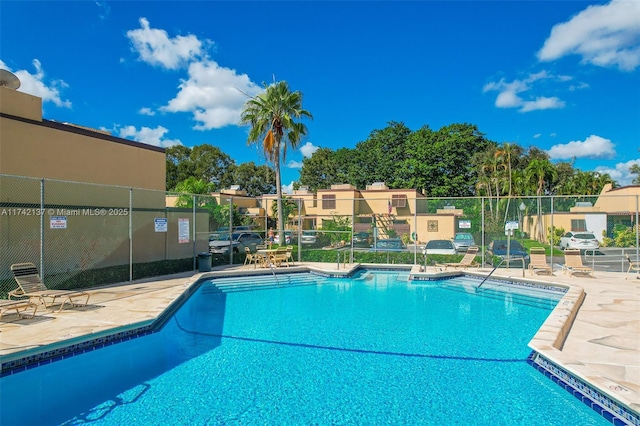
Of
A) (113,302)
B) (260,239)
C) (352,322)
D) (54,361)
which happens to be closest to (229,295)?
(113,302)

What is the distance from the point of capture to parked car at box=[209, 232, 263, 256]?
661 inches

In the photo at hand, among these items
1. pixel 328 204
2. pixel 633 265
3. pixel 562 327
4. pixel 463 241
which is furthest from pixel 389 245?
pixel 328 204

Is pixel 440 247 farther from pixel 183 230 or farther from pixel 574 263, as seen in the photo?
pixel 183 230

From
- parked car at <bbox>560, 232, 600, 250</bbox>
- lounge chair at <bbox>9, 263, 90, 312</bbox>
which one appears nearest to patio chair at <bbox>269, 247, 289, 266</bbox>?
lounge chair at <bbox>9, 263, 90, 312</bbox>

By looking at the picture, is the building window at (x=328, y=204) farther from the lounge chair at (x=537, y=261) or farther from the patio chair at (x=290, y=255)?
the lounge chair at (x=537, y=261)

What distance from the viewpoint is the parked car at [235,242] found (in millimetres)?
16789

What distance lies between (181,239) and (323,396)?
1052cm

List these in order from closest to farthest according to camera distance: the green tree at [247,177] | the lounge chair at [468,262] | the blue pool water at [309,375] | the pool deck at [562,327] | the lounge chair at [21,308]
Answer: the blue pool water at [309,375] → the pool deck at [562,327] → the lounge chair at [21,308] → the lounge chair at [468,262] → the green tree at [247,177]

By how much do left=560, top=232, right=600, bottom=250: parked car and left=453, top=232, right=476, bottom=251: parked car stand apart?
11.0 ft

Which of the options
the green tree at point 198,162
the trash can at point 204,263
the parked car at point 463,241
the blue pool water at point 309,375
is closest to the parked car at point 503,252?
the parked car at point 463,241

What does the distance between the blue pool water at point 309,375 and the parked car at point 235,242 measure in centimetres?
752

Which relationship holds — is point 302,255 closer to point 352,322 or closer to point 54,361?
point 352,322

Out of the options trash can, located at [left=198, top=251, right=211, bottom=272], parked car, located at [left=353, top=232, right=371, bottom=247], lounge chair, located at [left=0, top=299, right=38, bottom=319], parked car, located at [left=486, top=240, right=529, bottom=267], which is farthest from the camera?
parked car, located at [left=353, top=232, right=371, bottom=247]

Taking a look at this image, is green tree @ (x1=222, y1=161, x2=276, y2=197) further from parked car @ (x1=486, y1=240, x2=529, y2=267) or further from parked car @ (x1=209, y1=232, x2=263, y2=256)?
parked car @ (x1=486, y1=240, x2=529, y2=267)
